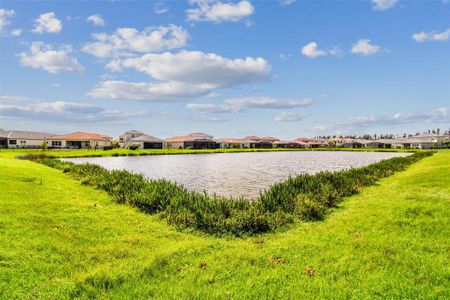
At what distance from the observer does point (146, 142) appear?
107 m

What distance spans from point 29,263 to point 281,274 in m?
5.88

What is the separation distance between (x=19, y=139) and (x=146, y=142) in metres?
36.0

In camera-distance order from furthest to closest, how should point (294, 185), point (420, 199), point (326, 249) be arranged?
point (294, 185), point (420, 199), point (326, 249)

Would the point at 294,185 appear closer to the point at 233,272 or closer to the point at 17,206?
the point at 233,272

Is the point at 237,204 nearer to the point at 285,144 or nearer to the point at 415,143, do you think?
the point at 415,143

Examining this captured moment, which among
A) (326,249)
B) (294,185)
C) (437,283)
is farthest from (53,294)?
(294,185)

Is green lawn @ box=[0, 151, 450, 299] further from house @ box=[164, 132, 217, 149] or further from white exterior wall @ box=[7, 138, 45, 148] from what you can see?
house @ box=[164, 132, 217, 149]

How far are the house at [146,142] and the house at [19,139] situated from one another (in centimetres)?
2535

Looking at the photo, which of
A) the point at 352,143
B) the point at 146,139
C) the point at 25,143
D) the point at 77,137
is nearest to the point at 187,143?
the point at 146,139

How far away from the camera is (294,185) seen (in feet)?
60.7

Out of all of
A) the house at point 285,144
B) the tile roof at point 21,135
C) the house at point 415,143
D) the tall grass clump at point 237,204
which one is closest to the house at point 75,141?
the tile roof at point 21,135

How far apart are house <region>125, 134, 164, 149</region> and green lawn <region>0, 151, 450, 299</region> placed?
9493cm

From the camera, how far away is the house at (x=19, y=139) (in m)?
91.9

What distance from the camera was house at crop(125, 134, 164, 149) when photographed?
106 meters
